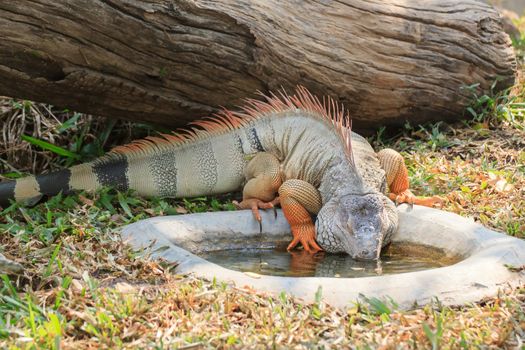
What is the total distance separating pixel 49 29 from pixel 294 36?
200 cm

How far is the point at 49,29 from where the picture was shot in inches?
208

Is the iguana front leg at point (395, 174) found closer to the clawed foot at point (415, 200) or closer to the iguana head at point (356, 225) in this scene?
the clawed foot at point (415, 200)

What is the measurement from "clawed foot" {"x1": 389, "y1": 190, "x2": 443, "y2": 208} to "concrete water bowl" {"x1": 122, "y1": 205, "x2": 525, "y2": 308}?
158 millimetres

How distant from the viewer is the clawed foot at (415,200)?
5.46 meters

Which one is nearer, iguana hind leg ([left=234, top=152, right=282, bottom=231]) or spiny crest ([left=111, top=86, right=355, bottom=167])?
iguana hind leg ([left=234, top=152, right=282, bottom=231])

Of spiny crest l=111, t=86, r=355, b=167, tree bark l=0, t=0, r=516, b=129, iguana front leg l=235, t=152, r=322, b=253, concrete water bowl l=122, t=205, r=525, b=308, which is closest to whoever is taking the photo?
concrete water bowl l=122, t=205, r=525, b=308

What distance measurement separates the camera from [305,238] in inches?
206

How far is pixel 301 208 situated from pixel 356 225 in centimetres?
56

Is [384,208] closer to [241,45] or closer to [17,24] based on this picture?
[241,45]

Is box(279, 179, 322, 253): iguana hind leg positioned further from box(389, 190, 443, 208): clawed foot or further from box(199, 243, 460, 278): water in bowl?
box(389, 190, 443, 208): clawed foot

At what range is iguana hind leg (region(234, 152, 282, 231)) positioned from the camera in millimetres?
5627

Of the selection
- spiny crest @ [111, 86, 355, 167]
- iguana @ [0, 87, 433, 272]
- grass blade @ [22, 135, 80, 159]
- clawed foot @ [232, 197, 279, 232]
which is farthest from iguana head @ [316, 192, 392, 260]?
grass blade @ [22, 135, 80, 159]

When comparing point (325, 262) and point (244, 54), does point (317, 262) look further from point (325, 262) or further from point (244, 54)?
point (244, 54)

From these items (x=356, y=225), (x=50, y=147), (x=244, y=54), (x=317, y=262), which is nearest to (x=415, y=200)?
(x=356, y=225)
